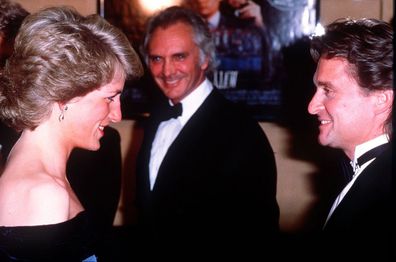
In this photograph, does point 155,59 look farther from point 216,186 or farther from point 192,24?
point 216,186

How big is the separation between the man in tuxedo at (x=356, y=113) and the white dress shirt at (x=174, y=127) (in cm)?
97

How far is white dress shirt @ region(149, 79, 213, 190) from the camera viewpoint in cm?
316

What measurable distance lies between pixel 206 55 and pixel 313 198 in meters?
1.23

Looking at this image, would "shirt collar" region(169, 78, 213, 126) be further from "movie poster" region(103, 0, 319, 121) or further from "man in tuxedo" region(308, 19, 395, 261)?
"man in tuxedo" region(308, 19, 395, 261)

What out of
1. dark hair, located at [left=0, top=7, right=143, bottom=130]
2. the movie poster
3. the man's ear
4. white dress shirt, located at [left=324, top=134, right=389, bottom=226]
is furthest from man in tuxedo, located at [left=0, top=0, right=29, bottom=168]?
the man's ear

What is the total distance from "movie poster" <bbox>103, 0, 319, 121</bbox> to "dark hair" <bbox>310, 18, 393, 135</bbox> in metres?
1.44

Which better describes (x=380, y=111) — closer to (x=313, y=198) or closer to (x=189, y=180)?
(x=189, y=180)

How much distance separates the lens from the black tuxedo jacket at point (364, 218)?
5.31 feet

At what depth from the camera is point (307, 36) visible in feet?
11.8

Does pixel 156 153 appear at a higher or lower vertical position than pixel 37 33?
lower

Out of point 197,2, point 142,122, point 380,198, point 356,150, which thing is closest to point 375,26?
point 356,150

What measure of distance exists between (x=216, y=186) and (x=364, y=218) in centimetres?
109

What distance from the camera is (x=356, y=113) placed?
208 centimetres

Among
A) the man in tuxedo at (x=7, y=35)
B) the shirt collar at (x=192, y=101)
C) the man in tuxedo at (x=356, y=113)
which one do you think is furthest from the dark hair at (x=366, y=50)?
the man in tuxedo at (x=7, y=35)
